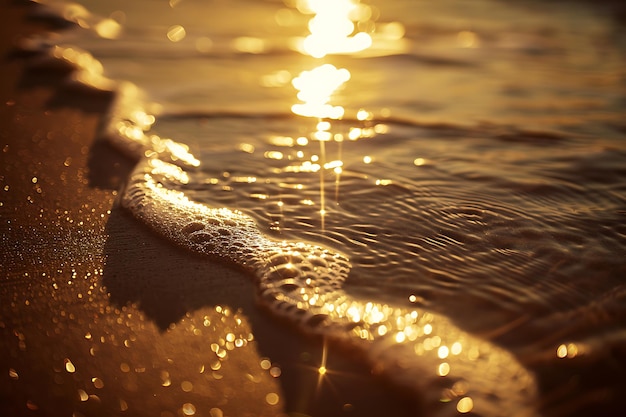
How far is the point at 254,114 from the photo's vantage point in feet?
9.25

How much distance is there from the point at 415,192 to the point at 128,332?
112 centimetres

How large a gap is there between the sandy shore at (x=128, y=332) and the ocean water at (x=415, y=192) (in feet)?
0.27

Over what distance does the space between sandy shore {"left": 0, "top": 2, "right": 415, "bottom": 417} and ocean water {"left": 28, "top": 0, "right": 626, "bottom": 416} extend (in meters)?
0.08

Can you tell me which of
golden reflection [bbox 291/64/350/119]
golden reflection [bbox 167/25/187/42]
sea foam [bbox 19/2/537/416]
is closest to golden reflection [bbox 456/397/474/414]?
sea foam [bbox 19/2/537/416]

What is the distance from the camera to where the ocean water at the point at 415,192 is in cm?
139

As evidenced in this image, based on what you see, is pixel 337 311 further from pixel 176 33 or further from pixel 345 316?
pixel 176 33

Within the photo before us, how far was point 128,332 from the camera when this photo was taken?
1.43m

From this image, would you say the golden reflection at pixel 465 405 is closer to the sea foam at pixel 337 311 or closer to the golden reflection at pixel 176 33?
the sea foam at pixel 337 311

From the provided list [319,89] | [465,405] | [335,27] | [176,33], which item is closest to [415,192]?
[465,405]

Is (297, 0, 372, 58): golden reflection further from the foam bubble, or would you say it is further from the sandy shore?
the sandy shore

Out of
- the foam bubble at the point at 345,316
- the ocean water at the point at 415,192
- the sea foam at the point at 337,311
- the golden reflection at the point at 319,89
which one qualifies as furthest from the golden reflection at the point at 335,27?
the foam bubble at the point at 345,316

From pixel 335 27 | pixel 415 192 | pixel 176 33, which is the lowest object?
pixel 415 192

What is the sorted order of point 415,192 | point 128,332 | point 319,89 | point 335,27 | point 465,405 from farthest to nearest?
point 335,27 < point 319,89 < point 415,192 < point 128,332 < point 465,405

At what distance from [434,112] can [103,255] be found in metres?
1.80
